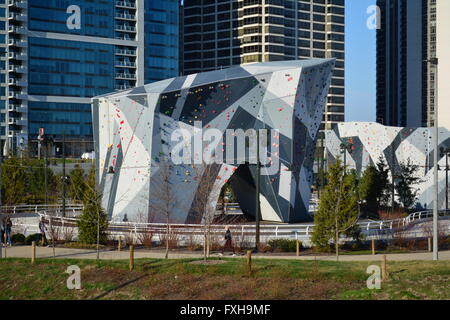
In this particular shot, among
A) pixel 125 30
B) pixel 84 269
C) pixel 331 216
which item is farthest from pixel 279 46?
pixel 84 269

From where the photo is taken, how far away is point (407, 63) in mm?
159000

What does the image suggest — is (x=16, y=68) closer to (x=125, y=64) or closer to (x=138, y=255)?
(x=125, y=64)

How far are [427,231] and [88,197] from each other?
17.4m

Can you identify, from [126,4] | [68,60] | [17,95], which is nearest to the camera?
[17,95]

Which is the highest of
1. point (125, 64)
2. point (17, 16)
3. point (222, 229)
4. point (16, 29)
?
point (17, 16)

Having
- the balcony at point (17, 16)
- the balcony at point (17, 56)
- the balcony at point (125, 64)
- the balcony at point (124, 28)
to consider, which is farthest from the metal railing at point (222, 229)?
the balcony at point (124, 28)

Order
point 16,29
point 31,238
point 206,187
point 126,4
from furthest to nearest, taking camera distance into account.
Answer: point 126,4, point 16,29, point 206,187, point 31,238

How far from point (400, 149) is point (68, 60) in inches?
2331

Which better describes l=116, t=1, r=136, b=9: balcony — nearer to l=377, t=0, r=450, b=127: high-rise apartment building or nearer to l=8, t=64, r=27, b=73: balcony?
l=8, t=64, r=27, b=73: balcony

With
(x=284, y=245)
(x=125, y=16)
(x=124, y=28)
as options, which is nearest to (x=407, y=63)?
(x=125, y=16)

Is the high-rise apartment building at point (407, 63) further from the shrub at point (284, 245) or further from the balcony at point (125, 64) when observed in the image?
the shrub at point (284, 245)

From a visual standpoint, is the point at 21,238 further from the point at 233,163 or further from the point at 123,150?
the point at 233,163

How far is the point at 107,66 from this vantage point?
116m

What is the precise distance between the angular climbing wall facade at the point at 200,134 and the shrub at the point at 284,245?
682 centimetres
